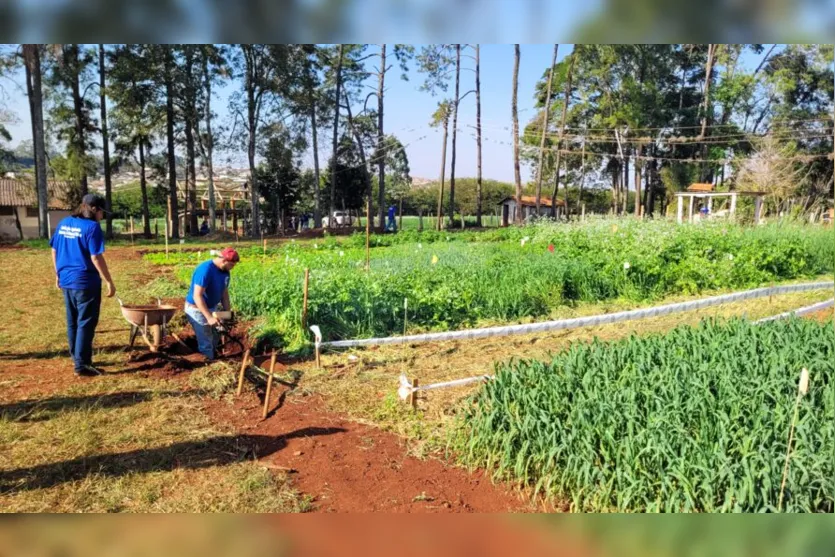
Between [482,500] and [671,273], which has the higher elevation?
[671,273]

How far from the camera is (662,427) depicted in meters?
2.76

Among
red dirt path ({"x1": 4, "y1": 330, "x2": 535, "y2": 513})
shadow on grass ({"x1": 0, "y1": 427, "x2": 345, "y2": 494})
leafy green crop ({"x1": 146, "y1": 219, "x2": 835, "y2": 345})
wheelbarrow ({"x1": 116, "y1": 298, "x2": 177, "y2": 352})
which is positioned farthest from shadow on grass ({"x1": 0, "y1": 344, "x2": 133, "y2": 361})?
shadow on grass ({"x1": 0, "y1": 427, "x2": 345, "y2": 494})

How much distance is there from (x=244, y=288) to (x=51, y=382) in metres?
2.53

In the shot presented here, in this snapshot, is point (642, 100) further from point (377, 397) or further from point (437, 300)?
point (377, 397)

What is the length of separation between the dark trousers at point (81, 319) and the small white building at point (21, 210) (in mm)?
17957

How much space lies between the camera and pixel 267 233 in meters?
20.3

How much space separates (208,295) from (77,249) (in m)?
1.08

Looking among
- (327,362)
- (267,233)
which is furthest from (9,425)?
(267,233)

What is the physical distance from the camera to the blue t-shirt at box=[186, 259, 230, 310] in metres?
5.00

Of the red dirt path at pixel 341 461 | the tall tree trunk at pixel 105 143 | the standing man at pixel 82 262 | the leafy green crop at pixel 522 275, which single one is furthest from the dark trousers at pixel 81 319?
the tall tree trunk at pixel 105 143

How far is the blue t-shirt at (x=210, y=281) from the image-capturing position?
16.4 feet

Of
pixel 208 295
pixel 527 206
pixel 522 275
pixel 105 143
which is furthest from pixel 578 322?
pixel 527 206

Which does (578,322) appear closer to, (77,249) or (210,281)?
(210,281)

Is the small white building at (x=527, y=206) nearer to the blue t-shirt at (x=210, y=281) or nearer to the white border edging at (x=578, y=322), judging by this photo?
the white border edging at (x=578, y=322)
